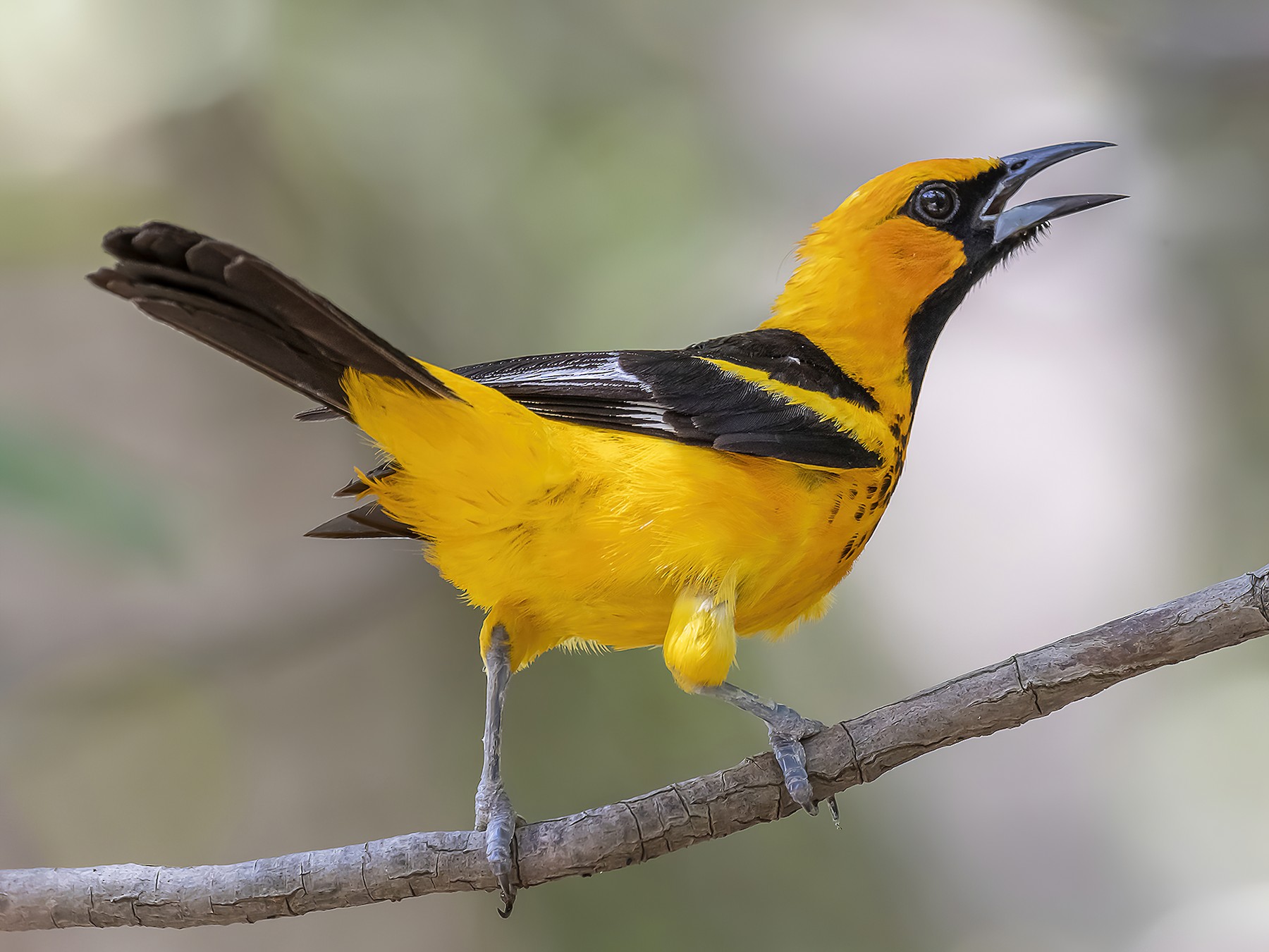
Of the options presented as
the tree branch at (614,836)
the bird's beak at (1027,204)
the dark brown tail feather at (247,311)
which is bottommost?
the tree branch at (614,836)

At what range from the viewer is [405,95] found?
5398 millimetres

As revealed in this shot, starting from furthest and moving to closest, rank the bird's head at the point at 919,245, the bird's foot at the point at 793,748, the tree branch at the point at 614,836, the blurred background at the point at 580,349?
the blurred background at the point at 580,349 < the bird's head at the point at 919,245 < the bird's foot at the point at 793,748 < the tree branch at the point at 614,836

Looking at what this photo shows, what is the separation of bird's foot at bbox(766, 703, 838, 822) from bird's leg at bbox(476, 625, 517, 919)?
0.70 m

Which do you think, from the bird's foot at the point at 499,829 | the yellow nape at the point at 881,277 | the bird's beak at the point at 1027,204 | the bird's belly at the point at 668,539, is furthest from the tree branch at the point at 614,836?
the bird's beak at the point at 1027,204

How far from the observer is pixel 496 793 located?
2.86 meters

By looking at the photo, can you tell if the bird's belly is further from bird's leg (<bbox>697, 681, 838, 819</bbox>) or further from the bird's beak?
the bird's beak

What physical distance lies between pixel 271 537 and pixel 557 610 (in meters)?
2.66

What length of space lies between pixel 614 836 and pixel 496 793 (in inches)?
16.2

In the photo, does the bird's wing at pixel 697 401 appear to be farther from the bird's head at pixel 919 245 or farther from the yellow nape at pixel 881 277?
the bird's head at pixel 919 245

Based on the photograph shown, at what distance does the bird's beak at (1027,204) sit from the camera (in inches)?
130

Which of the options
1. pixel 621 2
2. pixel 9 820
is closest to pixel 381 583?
pixel 9 820

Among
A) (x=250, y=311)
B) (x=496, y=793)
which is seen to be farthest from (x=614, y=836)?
(x=250, y=311)

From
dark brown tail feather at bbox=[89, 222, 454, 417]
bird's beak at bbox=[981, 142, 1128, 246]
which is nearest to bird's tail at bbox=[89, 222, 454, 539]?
dark brown tail feather at bbox=[89, 222, 454, 417]

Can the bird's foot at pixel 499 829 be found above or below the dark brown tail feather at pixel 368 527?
below
